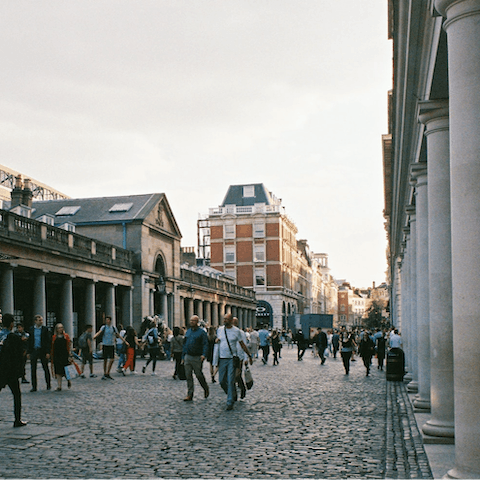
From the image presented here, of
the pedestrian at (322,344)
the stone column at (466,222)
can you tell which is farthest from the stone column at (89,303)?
the stone column at (466,222)

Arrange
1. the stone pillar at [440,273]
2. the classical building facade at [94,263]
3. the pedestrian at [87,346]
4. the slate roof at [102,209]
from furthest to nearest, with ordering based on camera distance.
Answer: the slate roof at [102,209]
the classical building facade at [94,263]
the pedestrian at [87,346]
the stone pillar at [440,273]

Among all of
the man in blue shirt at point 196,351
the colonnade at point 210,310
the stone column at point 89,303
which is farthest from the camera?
the colonnade at point 210,310

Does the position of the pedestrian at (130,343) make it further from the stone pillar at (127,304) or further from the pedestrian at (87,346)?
the stone pillar at (127,304)

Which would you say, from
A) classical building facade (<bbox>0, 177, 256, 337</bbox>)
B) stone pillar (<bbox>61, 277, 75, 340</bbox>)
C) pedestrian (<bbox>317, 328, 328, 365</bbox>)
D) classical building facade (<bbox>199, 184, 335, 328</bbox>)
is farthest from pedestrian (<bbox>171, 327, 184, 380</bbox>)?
classical building facade (<bbox>199, 184, 335, 328</bbox>)

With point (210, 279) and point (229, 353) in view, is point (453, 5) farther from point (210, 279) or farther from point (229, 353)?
point (210, 279)

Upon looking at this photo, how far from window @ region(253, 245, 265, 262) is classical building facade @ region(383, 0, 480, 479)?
72521 millimetres

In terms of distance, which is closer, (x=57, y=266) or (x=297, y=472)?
(x=297, y=472)

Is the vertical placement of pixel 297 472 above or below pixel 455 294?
below

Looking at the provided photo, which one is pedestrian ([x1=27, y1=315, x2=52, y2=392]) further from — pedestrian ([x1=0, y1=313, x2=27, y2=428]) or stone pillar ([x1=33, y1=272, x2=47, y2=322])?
stone pillar ([x1=33, y1=272, x2=47, y2=322])

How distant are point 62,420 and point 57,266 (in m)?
21.8

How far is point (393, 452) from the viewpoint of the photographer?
818 centimetres

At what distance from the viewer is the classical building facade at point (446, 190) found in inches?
217

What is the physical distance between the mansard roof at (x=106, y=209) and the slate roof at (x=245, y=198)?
1651 inches

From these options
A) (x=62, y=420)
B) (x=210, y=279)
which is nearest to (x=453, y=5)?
(x=62, y=420)
